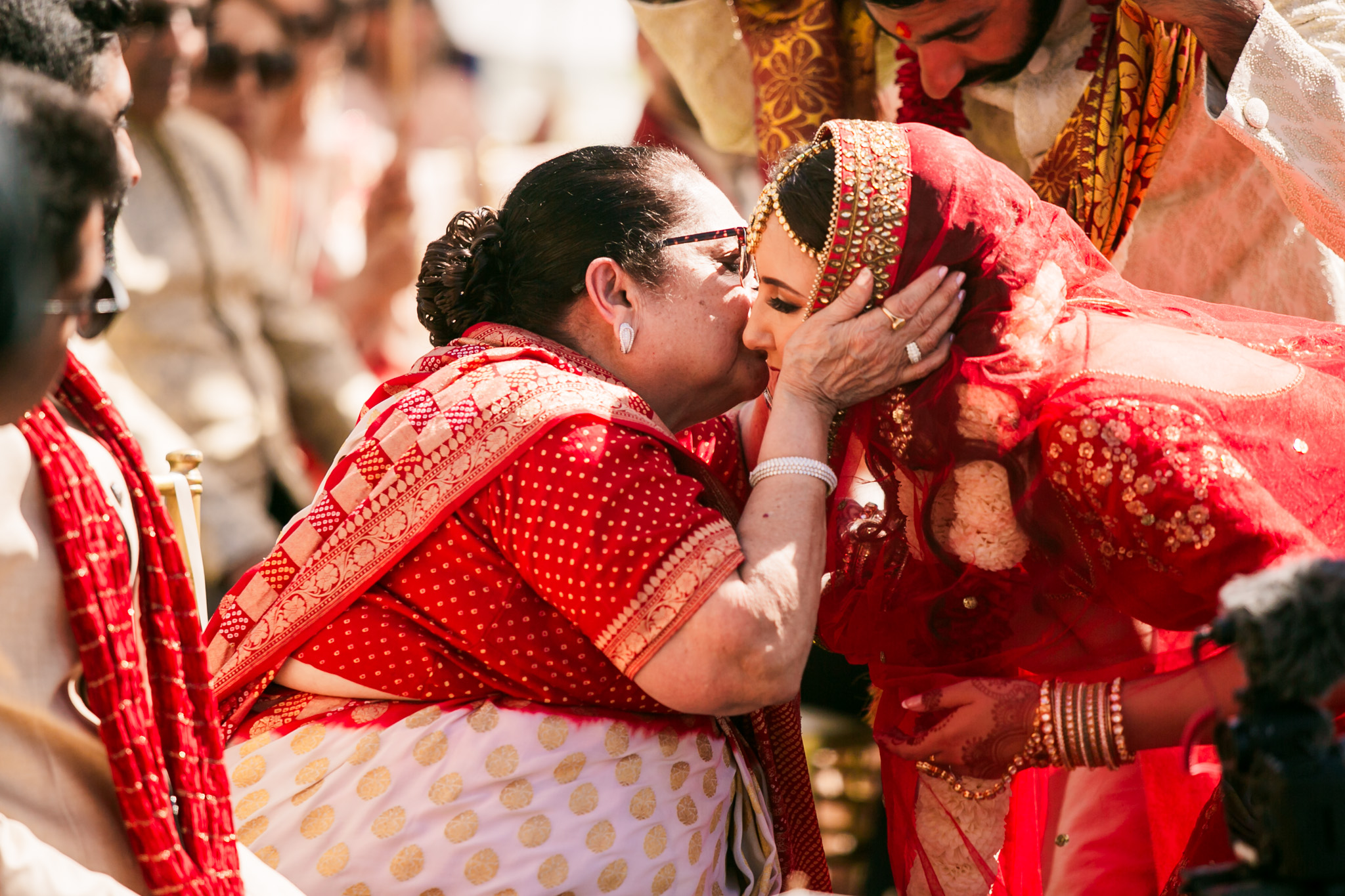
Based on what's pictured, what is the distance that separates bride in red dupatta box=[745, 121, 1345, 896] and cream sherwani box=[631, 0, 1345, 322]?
361mm

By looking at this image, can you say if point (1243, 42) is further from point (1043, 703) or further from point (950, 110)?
point (1043, 703)

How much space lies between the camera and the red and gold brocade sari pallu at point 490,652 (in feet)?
5.76

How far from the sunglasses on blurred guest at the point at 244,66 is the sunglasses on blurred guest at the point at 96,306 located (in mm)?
4312

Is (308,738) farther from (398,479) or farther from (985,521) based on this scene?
(985,521)

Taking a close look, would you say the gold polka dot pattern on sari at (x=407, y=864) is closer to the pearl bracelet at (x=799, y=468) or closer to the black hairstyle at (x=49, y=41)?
the pearl bracelet at (x=799, y=468)

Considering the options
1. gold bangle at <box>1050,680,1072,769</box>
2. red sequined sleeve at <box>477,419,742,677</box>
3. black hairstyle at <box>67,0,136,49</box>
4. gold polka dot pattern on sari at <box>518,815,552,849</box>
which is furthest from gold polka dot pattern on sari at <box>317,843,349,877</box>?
black hairstyle at <box>67,0,136,49</box>

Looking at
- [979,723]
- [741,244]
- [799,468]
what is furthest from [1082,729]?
[741,244]

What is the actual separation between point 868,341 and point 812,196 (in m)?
0.24

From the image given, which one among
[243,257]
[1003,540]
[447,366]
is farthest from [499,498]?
[243,257]

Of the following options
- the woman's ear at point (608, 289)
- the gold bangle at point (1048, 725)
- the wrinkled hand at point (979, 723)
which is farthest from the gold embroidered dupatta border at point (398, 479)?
the gold bangle at point (1048, 725)

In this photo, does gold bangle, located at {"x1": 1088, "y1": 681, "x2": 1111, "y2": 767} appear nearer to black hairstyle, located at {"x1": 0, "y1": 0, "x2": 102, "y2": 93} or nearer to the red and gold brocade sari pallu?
the red and gold brocade sari pallu

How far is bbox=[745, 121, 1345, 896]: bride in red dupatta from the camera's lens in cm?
169

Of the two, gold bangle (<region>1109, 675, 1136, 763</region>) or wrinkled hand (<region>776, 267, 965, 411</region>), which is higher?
wrinkled hand (<region>776, 267, 965, 411</region>)

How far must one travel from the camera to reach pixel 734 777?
2076mm
